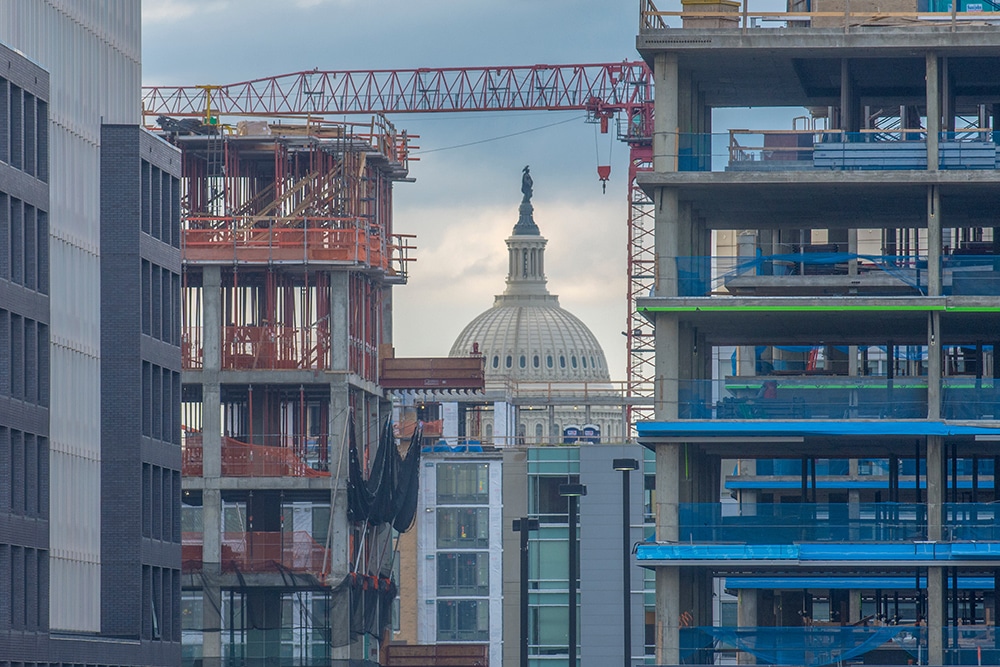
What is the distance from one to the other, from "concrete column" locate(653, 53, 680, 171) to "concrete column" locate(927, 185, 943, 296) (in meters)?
6.90

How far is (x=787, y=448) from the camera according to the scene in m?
71.4

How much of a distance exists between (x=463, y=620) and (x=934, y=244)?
110 metres

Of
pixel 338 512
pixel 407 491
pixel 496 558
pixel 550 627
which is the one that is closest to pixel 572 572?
pixel 338 512

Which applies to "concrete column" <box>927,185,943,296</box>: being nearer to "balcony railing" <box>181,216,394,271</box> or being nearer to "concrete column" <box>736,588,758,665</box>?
"concrete column" <box>736,588,758,665</box>

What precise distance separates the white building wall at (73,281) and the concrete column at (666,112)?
74.4 ft

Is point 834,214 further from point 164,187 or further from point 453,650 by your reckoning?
point 453,650

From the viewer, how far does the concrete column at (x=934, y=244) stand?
65562 millimetres

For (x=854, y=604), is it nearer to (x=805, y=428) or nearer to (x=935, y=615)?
(x=935, y=615)

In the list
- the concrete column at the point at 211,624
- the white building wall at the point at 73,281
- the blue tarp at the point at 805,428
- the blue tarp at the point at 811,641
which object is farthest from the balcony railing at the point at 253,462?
the blue tarp at the point at 811,641

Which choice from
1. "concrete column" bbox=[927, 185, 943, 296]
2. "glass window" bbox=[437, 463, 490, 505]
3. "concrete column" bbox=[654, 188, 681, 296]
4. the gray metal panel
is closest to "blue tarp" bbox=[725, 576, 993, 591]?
"concrete column" bbox=[927, 185, 943, 296]

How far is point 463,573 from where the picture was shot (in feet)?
567

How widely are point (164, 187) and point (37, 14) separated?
41.7ft

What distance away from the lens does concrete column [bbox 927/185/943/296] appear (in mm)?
65562

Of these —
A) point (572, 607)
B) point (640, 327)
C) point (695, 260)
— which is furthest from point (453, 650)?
point (695, 260)
